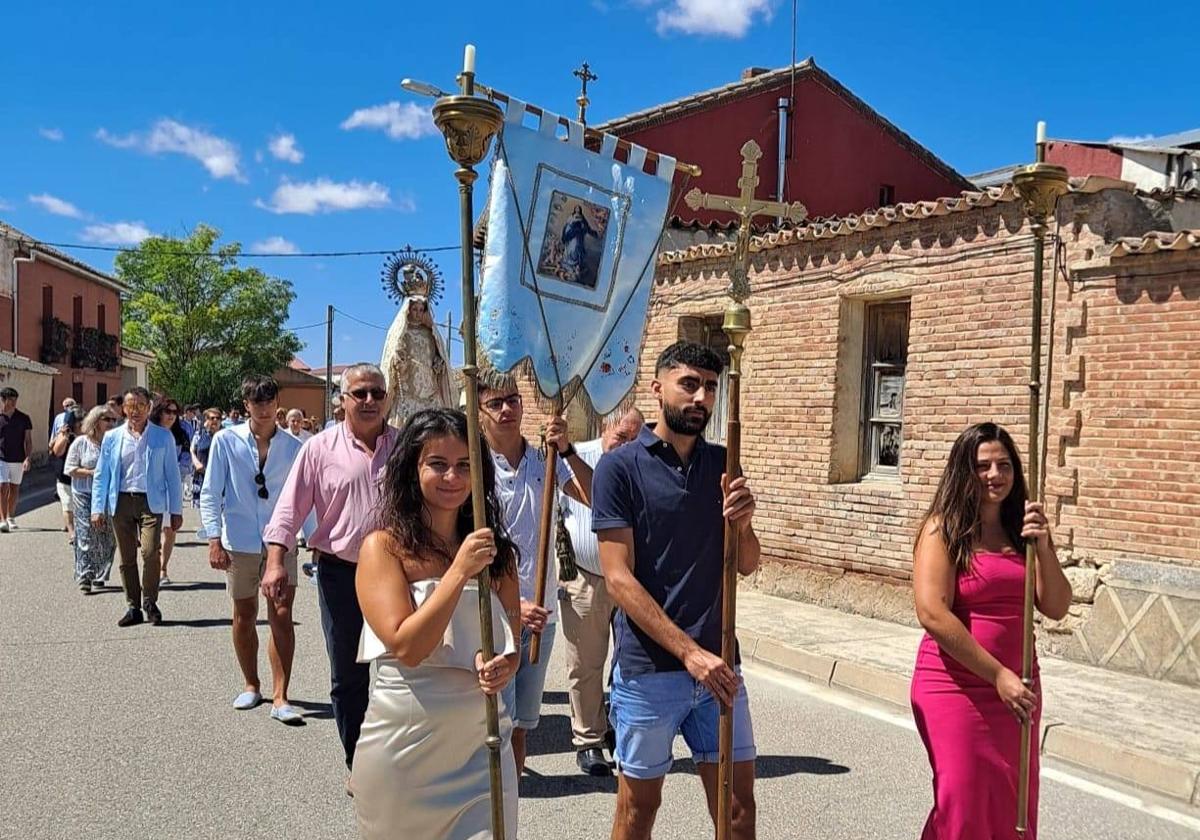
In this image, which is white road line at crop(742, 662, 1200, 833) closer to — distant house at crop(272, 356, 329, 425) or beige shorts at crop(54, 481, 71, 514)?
beige shorts at crop(54, 481, 71, 514)

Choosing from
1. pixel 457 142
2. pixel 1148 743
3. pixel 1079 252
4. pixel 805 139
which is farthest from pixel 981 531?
pixel 805 139

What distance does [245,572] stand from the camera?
6.36 m

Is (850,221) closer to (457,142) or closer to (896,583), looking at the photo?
(896,583)

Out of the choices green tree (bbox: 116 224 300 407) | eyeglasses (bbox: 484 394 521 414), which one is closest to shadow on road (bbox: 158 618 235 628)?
eyeglasses (bbox: 484 394 521 414)

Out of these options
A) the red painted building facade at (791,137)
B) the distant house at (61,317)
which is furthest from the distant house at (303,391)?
the red painted building facade at (791,137)

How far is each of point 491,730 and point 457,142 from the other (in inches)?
61.2

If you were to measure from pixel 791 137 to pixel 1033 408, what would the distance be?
1618 cm

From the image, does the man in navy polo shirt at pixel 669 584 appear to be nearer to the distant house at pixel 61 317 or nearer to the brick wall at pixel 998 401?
the brick wall at pixel 998 401

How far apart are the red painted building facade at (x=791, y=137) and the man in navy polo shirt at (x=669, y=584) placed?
46.5 feet

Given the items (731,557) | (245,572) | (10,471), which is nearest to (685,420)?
(731,557)

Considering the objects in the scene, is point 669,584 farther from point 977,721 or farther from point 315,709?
point 315,709

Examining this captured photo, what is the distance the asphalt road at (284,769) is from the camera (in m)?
4.57

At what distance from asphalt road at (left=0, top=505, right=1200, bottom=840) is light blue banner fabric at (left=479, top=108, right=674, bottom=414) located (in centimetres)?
202

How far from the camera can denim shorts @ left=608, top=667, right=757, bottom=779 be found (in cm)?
339
